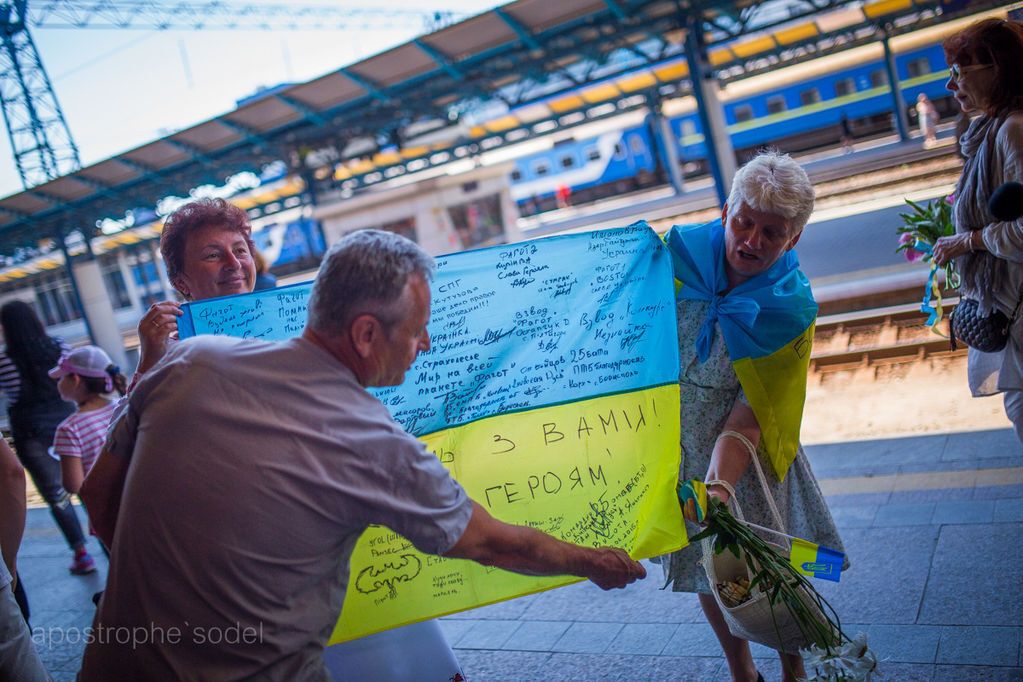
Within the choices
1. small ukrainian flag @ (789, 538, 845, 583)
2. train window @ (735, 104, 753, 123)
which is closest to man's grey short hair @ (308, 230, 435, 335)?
small ukrainian flag @ (789, 538, 845, 583)

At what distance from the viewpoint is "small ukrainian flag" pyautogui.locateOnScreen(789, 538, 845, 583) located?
8.17ft

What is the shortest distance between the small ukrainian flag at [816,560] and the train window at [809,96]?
2914 cm

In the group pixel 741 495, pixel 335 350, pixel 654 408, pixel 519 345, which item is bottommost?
pixel 741 495

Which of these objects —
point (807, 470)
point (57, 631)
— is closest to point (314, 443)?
point (807, 470)

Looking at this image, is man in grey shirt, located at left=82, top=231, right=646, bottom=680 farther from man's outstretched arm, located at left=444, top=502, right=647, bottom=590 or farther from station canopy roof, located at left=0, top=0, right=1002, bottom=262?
station canopy roof, located at left=0, top=0, right=1002, bottom=262

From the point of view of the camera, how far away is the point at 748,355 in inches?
110

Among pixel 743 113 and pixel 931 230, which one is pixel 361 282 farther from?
pixel 743 113

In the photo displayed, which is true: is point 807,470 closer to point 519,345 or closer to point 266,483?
point 519,345

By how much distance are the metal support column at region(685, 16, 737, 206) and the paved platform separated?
11355mm

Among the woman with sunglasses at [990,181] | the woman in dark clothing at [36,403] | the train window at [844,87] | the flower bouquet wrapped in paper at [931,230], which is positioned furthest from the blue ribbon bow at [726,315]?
the train window at [844,87]

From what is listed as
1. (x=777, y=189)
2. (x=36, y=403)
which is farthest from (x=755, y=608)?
(x=36, y=403)

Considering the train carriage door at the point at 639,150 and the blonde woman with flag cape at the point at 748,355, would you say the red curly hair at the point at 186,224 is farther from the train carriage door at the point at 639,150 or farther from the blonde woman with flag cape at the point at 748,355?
the train carriage door at the point at 639,150

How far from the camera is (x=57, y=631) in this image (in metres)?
5.37

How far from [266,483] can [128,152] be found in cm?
2005
